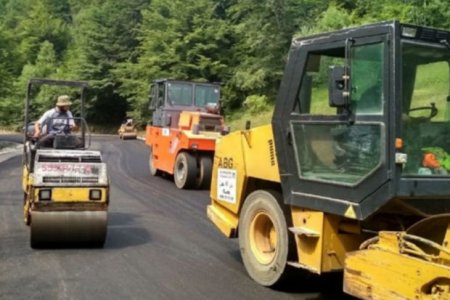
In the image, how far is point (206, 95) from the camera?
1734 cm

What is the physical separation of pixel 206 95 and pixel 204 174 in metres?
3.42

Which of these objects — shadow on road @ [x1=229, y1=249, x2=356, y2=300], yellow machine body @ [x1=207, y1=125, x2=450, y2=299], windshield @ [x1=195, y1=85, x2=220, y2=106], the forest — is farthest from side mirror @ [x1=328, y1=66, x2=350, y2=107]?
the forest

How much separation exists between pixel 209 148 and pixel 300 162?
9.24 meters

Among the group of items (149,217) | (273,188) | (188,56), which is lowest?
(149,217)

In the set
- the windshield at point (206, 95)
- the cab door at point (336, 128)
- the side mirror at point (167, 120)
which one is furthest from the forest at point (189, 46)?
the cab door at point (336, 128)

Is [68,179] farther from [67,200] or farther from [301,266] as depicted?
[301,266]

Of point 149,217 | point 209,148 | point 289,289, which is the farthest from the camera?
point 209,148

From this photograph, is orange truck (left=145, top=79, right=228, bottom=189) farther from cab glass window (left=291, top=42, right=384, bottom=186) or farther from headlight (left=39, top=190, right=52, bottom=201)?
cab glass window (left=291, top=42, right=384, bottom=186)

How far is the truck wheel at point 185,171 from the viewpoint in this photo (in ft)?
47.8

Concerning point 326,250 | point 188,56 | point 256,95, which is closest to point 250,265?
point 326,250

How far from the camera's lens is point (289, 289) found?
6.15 m

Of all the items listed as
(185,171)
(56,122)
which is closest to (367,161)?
(56,122)

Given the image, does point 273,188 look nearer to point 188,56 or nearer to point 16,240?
point 16,240

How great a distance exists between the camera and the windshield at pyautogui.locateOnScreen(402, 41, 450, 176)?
481 cm
